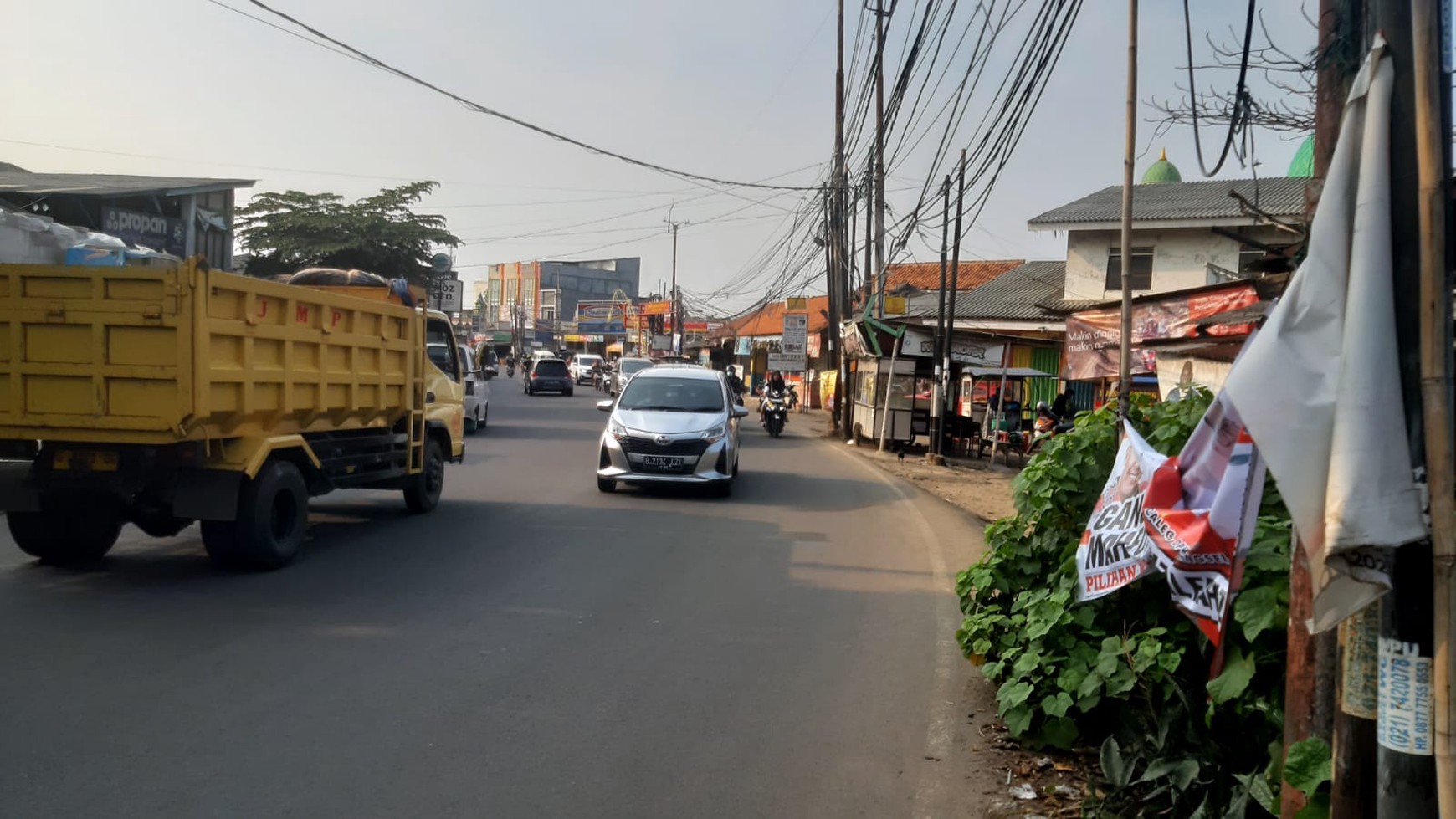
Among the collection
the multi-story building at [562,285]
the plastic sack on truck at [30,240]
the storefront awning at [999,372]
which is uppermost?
the multi-story building at [562,285]

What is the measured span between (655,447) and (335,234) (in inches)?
845

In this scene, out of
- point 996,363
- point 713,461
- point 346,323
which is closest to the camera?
point 346,323

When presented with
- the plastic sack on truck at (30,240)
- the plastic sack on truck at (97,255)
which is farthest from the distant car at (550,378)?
the plastic sack on truck at (97,255)

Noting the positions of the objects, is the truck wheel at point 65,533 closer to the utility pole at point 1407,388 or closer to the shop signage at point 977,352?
the utility pole at point 1407,388

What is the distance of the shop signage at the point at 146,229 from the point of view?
21.5 metres

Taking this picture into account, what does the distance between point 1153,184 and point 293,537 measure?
2629 centimetres

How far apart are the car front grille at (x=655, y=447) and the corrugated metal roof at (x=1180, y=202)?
1449 centimetres

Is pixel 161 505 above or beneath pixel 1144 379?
beneath

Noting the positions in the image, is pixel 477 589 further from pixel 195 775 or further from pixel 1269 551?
pixel 1269 551

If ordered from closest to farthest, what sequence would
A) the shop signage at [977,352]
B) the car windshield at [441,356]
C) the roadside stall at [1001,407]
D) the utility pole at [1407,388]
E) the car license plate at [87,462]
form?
the utility pole at [1407,388], the car license plate at [87,462], the car windshield at [441,356], the roadside stall at [1001,407], the shop signage at [977,352]

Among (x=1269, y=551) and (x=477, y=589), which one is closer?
(x=1269, y=551)

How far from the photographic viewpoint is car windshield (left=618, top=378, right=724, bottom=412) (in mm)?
15070

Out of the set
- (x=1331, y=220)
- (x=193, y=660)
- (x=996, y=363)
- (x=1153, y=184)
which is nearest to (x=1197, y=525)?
(x=1331, y=220)

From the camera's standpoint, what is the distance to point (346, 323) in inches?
387
